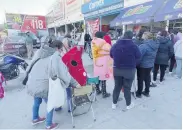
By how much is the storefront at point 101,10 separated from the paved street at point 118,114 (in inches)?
247

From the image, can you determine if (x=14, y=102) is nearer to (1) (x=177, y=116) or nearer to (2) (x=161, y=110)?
(2) (x=161, y=110)

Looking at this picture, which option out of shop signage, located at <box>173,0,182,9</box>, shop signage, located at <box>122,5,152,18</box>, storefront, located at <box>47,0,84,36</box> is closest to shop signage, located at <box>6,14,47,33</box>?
storefront, located at <box>47,0,84,36</box>

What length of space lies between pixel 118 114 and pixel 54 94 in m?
1.43

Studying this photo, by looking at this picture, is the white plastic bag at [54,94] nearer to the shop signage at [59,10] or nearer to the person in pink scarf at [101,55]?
the person in pink scarf at [101,55]

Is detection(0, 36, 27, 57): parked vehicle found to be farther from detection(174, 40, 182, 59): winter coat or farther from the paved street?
detection(174, 40, 182, 59): winter coat

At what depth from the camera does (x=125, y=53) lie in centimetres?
311

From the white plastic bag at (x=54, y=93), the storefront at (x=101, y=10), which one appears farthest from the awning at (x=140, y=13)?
the white plastic bag at (x=54, y=93)

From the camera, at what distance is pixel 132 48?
309 centimetres

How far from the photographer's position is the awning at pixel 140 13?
805cm

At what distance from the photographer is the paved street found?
2994mm

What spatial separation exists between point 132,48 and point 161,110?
4.77 feet

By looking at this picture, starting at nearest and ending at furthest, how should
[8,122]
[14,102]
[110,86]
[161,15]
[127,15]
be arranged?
[8,122] → [14,102] → [110,86] → [161,15] → [127,15]

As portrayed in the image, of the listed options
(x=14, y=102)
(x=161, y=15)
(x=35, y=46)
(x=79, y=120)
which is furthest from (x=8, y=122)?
(x=35, y=46)

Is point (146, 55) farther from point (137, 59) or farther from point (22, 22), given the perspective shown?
point (22, 22)
